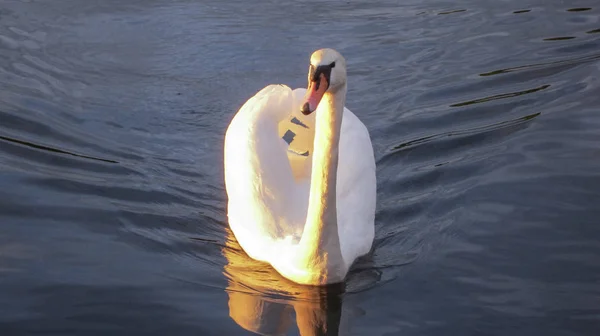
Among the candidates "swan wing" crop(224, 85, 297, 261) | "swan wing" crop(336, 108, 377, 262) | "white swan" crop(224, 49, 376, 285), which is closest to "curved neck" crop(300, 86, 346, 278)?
"white swan" crop(224, 49, 376, 285)

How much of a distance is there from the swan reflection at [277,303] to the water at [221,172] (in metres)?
0.02

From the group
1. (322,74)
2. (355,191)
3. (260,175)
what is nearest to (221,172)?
(260,175)

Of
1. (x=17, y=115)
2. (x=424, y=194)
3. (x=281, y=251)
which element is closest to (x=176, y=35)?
(x=17, y=115)

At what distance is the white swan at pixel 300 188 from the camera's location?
7.54m

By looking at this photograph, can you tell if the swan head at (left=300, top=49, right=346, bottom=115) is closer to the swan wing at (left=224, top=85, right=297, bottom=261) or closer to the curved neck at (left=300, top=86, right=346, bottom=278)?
the curved neck at (left=300, top=86, right=346, bottom=278)

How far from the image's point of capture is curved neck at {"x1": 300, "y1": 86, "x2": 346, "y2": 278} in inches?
286

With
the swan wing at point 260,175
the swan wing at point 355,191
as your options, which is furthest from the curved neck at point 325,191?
the swan wing at point 260,175

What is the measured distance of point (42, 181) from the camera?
9719mm

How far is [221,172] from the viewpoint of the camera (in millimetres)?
10219

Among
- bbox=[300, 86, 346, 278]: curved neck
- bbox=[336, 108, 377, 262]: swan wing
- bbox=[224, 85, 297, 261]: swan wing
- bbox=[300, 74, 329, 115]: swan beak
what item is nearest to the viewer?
bbox=[300, 74, 329, 115]: swan beak

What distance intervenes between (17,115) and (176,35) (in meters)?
3.14

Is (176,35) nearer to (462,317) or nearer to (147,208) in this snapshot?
(147,208)

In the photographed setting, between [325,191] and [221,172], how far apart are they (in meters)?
2.83

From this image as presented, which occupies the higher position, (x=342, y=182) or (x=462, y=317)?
(x=342, y=182)
